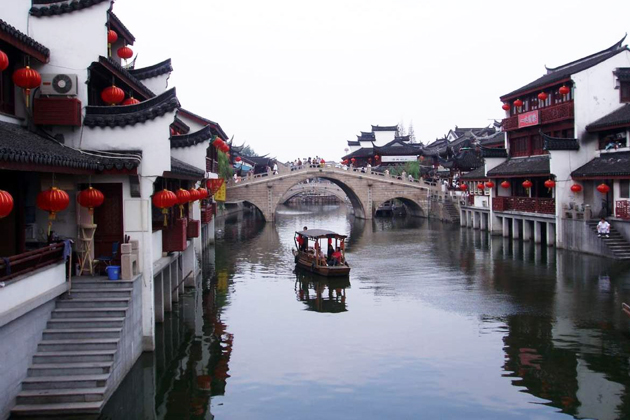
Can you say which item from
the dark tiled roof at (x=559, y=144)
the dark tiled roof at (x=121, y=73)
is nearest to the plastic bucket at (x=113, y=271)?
the dark tiled roof at (x=121, y=73)

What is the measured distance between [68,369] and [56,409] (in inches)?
27.1

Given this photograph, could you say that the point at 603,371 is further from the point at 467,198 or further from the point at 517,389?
the point at 467,198

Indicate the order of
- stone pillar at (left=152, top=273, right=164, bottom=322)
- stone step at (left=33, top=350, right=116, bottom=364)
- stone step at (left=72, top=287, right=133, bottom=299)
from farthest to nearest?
stone pillar at (left=152, top=273, right=164, bottom=322), stone step at (left=72, top=287, right=133, bottom=299), stone step at (left=33, top=350, right=116, bottom=364)

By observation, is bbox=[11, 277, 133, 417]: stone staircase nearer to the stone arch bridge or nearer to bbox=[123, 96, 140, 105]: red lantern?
bbox=[123, 96, 140, 105]: red lantern

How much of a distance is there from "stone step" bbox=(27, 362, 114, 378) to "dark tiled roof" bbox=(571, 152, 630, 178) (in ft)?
Answer: 72.1

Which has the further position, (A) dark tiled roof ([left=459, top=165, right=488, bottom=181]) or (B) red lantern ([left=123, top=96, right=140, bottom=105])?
(A) dark tiled roof ([left=459, top=165, right=488, bottom=181])

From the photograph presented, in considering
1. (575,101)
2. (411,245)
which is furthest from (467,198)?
(575,101)

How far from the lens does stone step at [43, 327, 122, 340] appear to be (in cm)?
1078

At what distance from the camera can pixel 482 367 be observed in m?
13.1

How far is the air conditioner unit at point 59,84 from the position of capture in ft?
41.5

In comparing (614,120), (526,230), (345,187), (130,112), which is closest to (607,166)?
(614,120)

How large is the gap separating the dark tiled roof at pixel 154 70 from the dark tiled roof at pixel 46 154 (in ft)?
31.2

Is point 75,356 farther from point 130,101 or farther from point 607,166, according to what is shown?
point 607,166


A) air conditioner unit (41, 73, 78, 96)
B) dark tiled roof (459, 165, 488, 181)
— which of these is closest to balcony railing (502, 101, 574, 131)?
dark tiled roof (459, 165, 488, 181)
